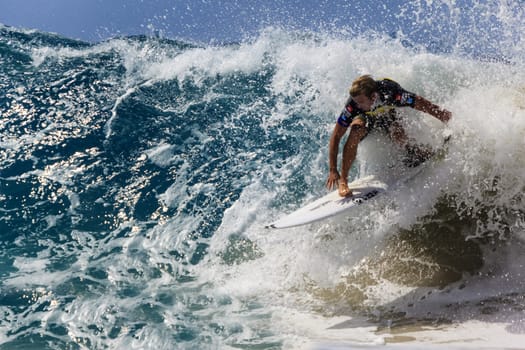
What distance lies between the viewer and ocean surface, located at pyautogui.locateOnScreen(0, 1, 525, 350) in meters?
4.48

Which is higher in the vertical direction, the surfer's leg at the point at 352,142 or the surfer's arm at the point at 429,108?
the surfer's arm at the point at 429,108

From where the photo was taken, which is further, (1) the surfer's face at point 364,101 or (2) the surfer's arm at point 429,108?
(2) the surfer's arm at point 429,108

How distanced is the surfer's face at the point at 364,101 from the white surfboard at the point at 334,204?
2.99ft

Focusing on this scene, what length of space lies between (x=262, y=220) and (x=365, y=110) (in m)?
2.53

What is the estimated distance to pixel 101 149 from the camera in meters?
8.93

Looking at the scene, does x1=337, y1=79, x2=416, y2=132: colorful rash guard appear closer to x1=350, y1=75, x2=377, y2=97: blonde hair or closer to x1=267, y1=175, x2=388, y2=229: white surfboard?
x1=350, y1=75, x2=377, y2=97: blonde hair

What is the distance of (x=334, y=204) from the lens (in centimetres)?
495

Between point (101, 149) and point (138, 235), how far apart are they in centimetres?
307

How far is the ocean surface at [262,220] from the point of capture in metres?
4.48

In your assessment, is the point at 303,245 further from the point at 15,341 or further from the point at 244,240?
the point at 15,341

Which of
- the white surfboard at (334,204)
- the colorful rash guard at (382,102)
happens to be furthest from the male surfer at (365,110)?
the white surfboard at (334,204)

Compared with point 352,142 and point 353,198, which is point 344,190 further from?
point 352,142

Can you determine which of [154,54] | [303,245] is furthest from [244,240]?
[154,54]

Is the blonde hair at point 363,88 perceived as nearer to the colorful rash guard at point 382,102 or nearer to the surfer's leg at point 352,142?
the colorful rash guard at point 382,102
